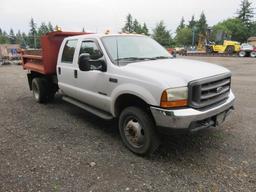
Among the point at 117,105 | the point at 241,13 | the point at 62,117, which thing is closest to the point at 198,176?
the point at 117,105

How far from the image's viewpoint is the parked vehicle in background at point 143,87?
3056 mm

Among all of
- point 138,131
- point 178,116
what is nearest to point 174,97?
point 178,116

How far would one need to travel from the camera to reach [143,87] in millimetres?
3270

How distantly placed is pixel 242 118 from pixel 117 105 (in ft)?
10.2

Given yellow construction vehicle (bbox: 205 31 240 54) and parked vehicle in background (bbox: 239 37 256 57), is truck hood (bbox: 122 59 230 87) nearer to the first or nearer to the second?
parked vehicle in background (bbox: 239 37 256 57)

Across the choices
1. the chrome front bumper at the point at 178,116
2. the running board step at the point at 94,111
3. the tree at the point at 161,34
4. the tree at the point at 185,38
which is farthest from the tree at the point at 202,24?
the chrome front bumper at the point at 178,116

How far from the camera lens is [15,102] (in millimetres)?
6996

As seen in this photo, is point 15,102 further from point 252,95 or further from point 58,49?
point 252,95

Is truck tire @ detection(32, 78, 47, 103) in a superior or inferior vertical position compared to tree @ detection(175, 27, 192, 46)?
inferior

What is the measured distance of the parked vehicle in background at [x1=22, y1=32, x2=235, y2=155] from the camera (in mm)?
3056

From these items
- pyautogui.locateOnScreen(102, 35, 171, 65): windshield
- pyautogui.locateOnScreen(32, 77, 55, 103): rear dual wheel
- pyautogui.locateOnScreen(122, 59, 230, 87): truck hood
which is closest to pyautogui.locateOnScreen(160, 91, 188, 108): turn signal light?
pyautogui.locateOnScreen(122, 59, 230, 87): truck hood

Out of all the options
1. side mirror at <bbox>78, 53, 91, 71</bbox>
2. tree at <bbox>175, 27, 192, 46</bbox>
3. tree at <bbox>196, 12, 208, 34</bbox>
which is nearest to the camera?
side mirror at <bbox>78, 53, 91, 71</bbox>

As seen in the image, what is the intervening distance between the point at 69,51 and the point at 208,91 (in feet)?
10.5

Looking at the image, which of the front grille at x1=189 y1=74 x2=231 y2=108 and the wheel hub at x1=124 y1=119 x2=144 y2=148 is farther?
the wheel hub at x1=124 y1=119 x2=144 y2=148
